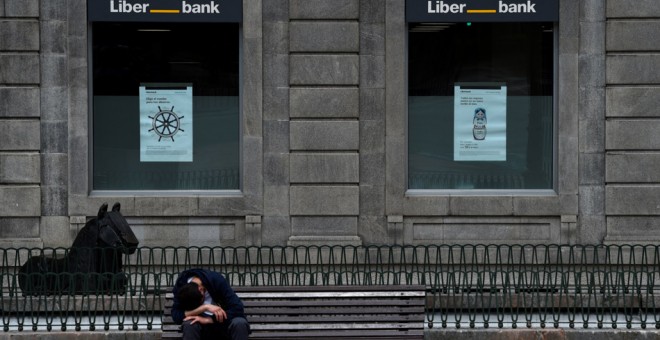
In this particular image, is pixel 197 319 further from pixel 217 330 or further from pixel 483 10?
pixel 483 10

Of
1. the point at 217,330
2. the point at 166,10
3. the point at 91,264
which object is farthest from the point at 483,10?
the point at 217,330

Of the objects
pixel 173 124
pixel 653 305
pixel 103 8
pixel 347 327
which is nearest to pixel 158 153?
pixel 173 124

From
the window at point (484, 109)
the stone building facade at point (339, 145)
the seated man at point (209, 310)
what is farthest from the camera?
the window at point (484, 109)

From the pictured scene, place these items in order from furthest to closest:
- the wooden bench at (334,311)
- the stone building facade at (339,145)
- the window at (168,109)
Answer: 1. the window at (168,109)
2. the stone building facade at (339,145)
3. the wooden bench at (334,311)

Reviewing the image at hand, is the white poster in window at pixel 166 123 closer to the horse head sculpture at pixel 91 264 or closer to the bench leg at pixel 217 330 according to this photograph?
the horse head sculpture at pixel 91 264

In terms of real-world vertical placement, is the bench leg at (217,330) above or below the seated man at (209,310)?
below

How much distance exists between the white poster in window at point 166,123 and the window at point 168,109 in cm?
1

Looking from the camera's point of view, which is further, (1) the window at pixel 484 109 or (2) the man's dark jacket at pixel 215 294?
(1) the window at pixel 484 109

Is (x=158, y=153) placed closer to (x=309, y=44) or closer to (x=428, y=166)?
(x=309, y=44)

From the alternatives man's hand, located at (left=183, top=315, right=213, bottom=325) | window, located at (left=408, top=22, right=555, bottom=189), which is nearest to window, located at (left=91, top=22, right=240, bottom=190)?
window, located at (left=408, top=22, right=555, bottom=189)

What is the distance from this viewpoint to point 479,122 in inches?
757

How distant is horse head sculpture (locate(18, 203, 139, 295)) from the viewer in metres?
15.1

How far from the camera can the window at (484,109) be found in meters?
19.1

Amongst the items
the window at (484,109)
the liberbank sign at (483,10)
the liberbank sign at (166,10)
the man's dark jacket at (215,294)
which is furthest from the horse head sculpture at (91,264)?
the liberbank sign at (483,10)
